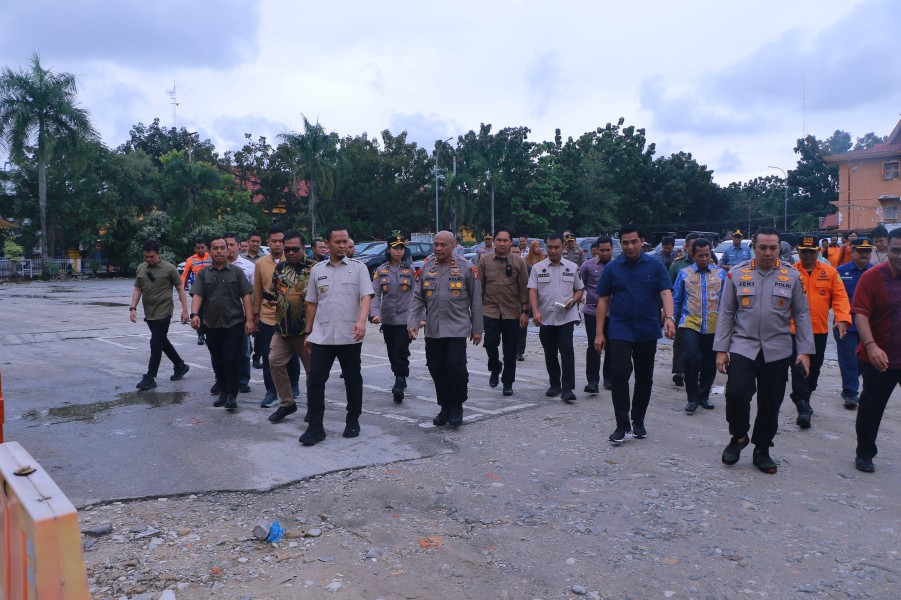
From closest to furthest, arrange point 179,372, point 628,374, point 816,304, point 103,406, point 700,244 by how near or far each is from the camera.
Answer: point 628,374
point 816,304
point 700,244
point 103,406
point 179,372

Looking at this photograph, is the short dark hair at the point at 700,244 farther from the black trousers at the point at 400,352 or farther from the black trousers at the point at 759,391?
the black trousers at the point at 400,352

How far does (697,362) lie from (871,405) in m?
2.01

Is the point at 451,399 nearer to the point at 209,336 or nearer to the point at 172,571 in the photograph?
the point at 209,336

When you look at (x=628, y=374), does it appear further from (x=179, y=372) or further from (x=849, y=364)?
(x=179, y=372)

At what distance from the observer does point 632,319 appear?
627 centimetres

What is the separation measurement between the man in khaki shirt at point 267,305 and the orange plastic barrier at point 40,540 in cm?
503

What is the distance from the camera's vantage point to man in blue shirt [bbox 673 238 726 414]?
742 centimetres

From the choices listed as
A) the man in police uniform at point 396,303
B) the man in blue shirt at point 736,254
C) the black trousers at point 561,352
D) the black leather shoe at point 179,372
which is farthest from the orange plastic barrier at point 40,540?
the man in blue shirt at point 736,254

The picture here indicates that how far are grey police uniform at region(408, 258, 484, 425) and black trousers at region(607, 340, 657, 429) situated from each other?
1358mm

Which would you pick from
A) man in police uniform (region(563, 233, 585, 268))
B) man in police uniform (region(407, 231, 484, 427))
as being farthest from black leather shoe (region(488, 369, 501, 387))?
man in police uniform (region(563, 233, 585, 268))

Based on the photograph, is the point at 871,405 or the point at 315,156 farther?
the point at 315,156

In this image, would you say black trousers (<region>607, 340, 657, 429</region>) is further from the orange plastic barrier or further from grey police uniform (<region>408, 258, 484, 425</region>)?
the orange plastic barrier

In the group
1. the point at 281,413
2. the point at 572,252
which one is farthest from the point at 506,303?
the point at 572,252

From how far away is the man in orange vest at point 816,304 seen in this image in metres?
6.88
